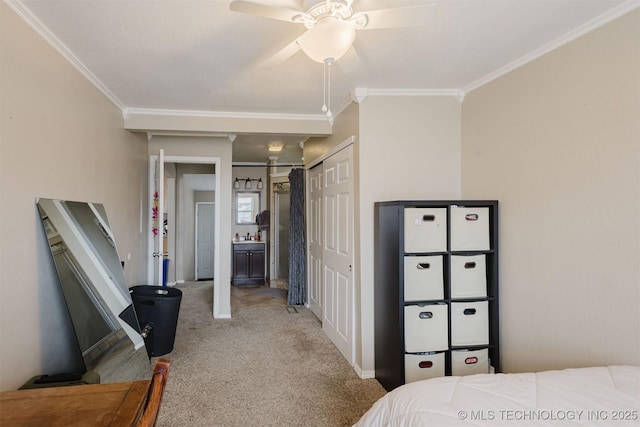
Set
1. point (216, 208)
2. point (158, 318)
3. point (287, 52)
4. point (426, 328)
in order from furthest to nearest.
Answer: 1. point (216, 208)
2. point (158, 318)
3. point (426, 328)
4. point (287, 52)

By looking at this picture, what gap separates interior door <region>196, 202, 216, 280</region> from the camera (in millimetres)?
7438

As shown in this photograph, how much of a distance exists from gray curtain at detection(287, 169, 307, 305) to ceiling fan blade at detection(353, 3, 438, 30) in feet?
12.0

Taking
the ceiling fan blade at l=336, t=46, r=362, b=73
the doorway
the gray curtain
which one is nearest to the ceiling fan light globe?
the ceiling fan blade at l=336, t=46, r=362, b=73

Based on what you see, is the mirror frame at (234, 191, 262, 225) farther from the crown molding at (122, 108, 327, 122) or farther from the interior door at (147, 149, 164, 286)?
the crown molding at (122, 108, 327, 122)

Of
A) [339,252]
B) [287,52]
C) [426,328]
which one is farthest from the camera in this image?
[339,252]

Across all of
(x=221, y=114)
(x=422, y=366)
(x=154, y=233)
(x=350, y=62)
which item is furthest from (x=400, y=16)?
(x=154, y=233)

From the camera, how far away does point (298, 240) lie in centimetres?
510

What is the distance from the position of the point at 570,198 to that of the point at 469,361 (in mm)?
1324

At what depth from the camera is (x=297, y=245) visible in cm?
511

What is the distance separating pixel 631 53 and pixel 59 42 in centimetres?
315

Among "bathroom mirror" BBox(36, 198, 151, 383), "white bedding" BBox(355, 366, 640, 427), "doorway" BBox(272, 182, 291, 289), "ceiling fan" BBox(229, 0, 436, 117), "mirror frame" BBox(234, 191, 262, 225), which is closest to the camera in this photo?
"white bedding" BBox(355, 366, 640, 427)

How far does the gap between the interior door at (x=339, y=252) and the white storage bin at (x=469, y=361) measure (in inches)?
36.2

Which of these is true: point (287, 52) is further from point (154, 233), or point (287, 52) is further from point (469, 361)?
point (154, 233)

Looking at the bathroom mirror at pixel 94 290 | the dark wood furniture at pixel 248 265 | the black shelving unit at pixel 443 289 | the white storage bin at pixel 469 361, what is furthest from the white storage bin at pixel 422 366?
the dark wood furniture at pixel 248 265
